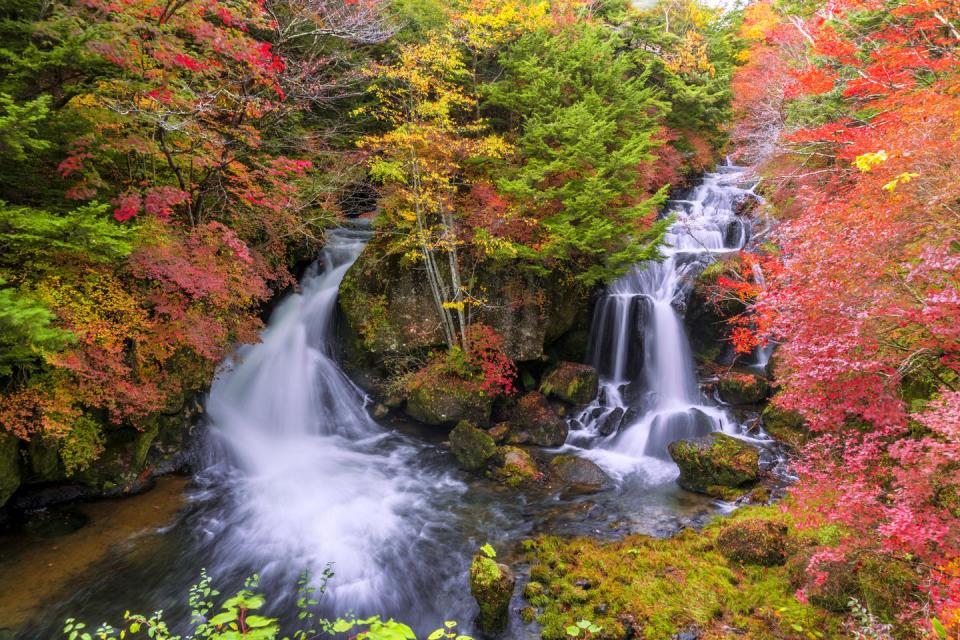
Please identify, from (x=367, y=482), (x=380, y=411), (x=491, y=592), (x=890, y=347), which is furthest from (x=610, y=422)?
(x=890, y=347)

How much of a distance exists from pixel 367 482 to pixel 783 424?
902cm

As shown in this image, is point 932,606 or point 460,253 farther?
point 460,253

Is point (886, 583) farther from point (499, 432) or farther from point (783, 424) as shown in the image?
point (499, 432)

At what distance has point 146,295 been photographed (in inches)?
286

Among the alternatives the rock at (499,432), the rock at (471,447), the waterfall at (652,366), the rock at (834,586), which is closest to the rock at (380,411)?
the rock at (471,447)

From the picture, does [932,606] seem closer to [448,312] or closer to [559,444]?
[559,444]

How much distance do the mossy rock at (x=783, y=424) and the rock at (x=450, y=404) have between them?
6.14 m

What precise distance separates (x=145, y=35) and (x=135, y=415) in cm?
589

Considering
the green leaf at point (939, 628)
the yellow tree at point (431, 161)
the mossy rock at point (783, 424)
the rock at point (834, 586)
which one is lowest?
the rock at point (834, 586)

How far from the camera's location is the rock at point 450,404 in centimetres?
1080

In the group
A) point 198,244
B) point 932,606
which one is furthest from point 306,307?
point 932,606

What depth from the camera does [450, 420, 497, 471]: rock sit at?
960 centimetres

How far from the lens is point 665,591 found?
5.72 metres

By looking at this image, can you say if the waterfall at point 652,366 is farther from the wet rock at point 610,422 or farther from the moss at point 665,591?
the moss at point 665,591
